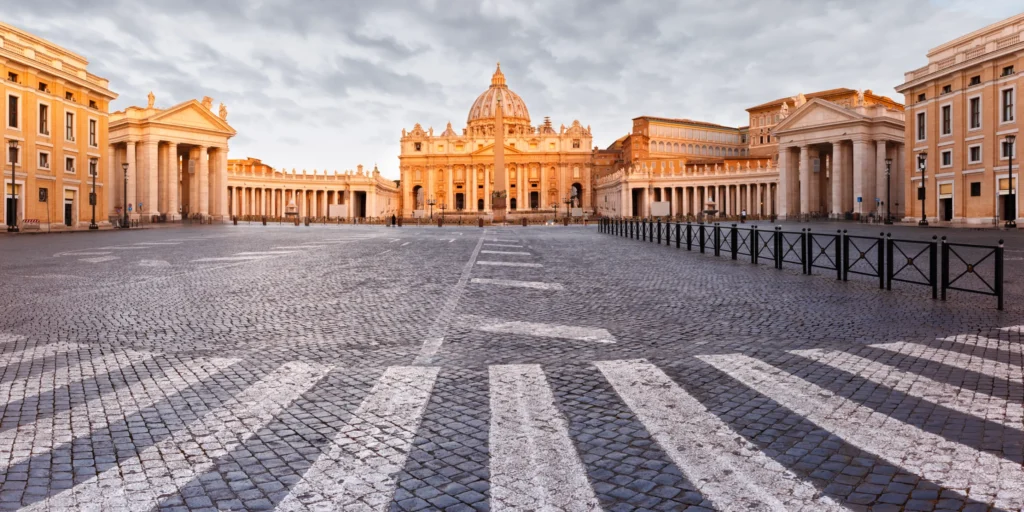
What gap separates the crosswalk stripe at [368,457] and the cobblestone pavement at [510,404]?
0.02 m

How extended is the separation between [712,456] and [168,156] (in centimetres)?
7805

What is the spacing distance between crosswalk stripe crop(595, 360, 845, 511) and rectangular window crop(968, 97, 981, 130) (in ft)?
168

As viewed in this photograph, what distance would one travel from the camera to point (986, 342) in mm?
6910

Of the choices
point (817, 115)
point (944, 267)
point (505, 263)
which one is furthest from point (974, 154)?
point (944, 267)

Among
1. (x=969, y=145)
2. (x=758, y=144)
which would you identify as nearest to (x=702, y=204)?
(x=758, y=144)

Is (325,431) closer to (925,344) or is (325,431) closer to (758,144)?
(925,344)

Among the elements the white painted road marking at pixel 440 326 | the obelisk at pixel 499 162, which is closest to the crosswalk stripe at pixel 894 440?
the white painted road marking at pixel 440 326

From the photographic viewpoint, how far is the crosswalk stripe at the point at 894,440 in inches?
134

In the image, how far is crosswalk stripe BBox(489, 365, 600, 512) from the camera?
3.21 metres

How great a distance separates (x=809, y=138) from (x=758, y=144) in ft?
179

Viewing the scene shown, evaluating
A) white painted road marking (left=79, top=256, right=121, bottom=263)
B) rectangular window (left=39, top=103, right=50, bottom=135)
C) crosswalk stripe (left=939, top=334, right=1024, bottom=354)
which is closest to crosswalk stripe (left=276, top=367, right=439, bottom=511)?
crosswalk stripe (left=939, top=334, right=1024, bottom=354)

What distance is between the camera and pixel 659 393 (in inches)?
196

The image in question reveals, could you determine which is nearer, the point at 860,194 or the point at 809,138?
the point at 860,194

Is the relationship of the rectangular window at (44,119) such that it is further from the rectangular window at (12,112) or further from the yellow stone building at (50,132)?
the rectangular window at (12,112)
